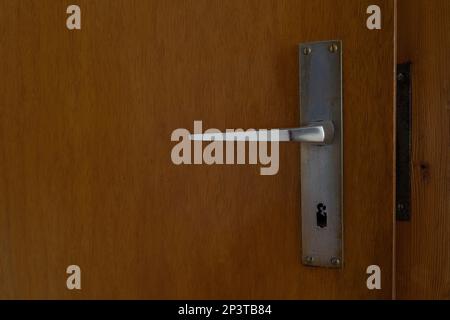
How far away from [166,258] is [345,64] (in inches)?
12.9

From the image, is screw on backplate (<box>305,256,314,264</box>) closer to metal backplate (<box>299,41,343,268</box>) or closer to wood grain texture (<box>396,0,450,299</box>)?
A: metal backplate (<box>299,41,343,268</box>)

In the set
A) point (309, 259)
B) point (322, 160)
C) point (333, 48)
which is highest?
point (333, 48)

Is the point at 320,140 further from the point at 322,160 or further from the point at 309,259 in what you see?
the point at 309,259

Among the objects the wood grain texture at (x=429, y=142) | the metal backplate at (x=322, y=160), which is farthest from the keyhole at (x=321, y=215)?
the wood grain texture at (x=429, y=142)

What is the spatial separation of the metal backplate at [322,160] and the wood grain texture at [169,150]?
0.04ft

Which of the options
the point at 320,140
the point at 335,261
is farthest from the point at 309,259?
the point at 320,140

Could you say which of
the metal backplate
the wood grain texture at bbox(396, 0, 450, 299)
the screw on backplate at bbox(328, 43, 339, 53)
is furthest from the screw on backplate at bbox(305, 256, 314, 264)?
the screw on backplate at bbox(328, 43, 339, 53)

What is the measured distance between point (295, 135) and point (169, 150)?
0.57 feet

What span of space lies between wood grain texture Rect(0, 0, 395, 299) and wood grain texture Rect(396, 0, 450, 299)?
0.07 meters

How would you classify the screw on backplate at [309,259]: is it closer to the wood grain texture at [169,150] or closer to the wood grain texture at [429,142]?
the wood grain texture at [169,150]

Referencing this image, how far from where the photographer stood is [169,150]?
586 mm

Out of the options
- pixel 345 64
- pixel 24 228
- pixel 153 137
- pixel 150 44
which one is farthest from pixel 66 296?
pixel 345 64

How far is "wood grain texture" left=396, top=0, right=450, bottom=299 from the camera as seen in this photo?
519 mm

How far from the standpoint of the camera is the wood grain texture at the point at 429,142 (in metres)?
0.52
